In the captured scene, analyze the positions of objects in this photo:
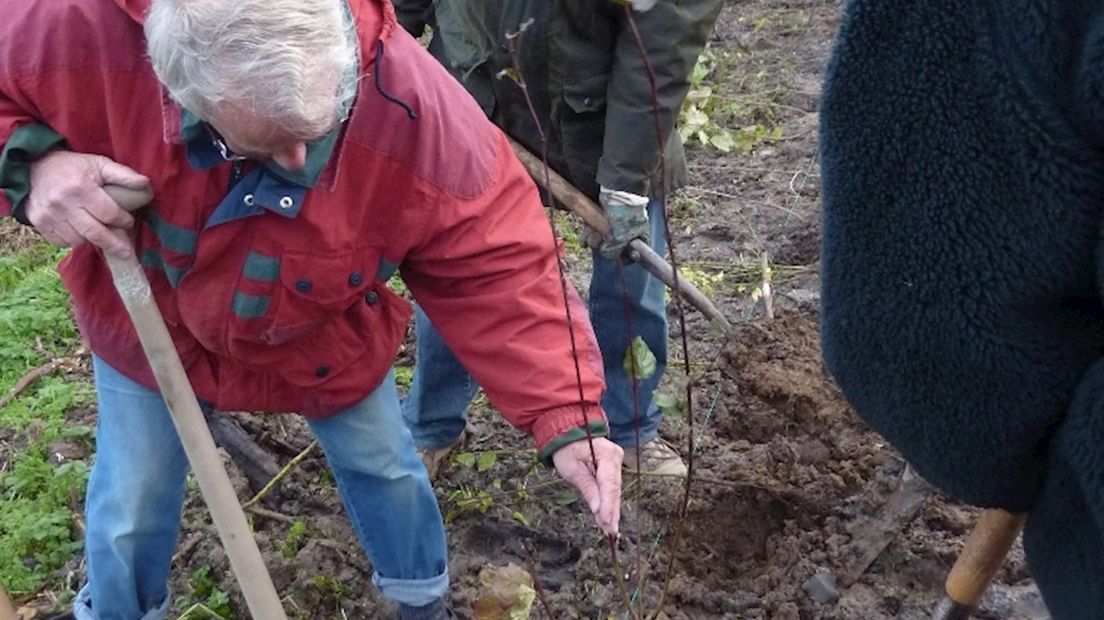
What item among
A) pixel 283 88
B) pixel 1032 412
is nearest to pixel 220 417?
pixel 283 88

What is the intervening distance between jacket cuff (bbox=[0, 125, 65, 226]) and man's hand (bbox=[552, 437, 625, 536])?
944mm

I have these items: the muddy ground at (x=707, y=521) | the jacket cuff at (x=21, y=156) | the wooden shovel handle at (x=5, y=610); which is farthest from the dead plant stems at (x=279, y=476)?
the jacket cuff at (x=21, y=156)

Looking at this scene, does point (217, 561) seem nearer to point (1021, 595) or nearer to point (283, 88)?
point (283, 88)

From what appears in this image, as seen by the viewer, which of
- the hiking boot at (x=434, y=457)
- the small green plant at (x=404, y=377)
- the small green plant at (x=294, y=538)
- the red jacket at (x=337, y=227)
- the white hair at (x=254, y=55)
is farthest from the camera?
the small green plant at (x=404, y=377)

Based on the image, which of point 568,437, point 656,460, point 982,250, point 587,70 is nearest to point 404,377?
point 656,460

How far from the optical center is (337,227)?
187cm

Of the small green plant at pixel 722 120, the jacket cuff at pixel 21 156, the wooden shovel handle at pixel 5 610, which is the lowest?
the small green plant at pixel 722 120

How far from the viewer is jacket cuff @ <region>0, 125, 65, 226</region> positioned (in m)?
1.67

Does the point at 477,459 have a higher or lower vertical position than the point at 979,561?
lower

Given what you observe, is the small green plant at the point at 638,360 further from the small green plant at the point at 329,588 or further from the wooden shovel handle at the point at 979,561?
the small green plant at the point at 329,588

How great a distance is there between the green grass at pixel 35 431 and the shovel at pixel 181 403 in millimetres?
1367

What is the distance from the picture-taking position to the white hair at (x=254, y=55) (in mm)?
1488

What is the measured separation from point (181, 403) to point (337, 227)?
1.27 ft

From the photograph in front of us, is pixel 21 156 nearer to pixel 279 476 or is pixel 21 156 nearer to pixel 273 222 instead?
pixel 273 222
